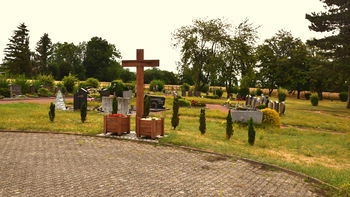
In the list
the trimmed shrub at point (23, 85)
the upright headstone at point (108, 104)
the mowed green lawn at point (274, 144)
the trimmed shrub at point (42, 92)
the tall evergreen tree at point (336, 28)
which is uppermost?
the tall evergreen tree at point (336, 28)

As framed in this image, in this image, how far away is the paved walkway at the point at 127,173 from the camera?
252 inches

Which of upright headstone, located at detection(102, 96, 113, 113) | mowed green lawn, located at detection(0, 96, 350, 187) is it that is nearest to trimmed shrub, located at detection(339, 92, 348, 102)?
mowed green lawn, located at detection(0, 96, 350, 187)

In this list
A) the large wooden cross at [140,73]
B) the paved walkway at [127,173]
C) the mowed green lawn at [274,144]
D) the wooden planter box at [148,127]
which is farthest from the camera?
the large wooden cross at [140,73]

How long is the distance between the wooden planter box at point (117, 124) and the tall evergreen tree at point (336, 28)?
2498cm

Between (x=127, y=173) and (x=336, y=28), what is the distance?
32373 millimetres

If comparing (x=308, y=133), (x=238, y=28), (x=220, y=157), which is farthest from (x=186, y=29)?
(x=220, y=157)

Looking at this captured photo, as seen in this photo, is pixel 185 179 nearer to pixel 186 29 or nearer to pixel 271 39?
pixel 186 29

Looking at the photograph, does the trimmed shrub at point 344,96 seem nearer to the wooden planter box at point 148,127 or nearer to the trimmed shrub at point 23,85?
the trimmed shrub at point 23,85

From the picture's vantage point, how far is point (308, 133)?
16922 mm

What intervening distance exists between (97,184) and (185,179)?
2000mm

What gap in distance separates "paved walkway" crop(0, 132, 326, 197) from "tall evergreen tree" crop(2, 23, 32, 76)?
6712 cm

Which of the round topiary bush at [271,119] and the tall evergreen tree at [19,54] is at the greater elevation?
the tall evergreen tree at [19,54]

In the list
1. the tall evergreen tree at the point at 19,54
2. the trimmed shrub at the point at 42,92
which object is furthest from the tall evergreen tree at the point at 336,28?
the tall evergreen tree at the point at 19,54

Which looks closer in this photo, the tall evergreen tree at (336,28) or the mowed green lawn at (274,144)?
the mowed green lawn at (274,144)
